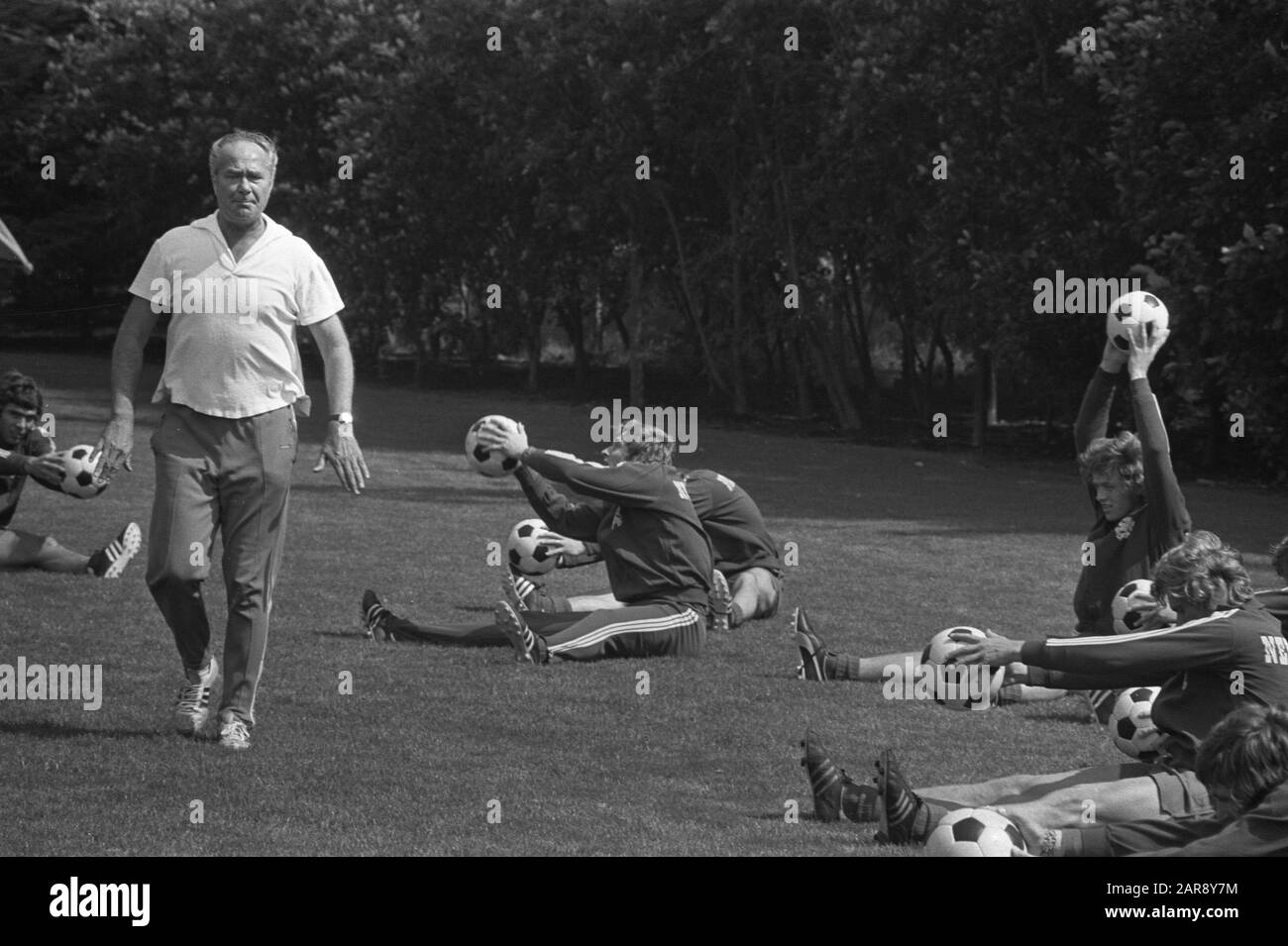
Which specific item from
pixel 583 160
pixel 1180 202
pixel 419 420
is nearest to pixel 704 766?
pixel 1180 202

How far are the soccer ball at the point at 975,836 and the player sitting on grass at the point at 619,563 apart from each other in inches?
180

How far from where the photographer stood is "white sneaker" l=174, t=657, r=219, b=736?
838cm

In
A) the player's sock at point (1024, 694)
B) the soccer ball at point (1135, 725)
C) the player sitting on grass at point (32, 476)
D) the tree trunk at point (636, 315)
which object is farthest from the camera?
the tree trunk at point (636, 315)

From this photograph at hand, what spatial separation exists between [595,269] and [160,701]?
3084 centimetres

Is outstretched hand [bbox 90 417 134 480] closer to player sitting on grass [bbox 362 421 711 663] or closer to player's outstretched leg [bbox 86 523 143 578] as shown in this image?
player sitting on grass [bbox 362 421 711 663]

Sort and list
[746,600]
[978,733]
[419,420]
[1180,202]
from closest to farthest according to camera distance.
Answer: [978,733]
[746,600]
[1180,202]
[419,420]

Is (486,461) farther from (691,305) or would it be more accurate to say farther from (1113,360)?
(691,305)

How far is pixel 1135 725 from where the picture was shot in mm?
7742

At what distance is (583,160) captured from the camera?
116 ft

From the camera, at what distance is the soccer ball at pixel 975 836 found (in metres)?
6.03

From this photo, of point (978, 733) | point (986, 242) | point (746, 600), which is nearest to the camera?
point (978, 733)

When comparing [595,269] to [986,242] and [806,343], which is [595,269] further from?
[986,242]

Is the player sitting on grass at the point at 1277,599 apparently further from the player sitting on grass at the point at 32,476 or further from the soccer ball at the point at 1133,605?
the player sitting on grass at the point at 32,476

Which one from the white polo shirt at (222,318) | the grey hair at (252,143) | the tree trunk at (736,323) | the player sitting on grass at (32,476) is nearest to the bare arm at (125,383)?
the white polo shirt at (222,318)
